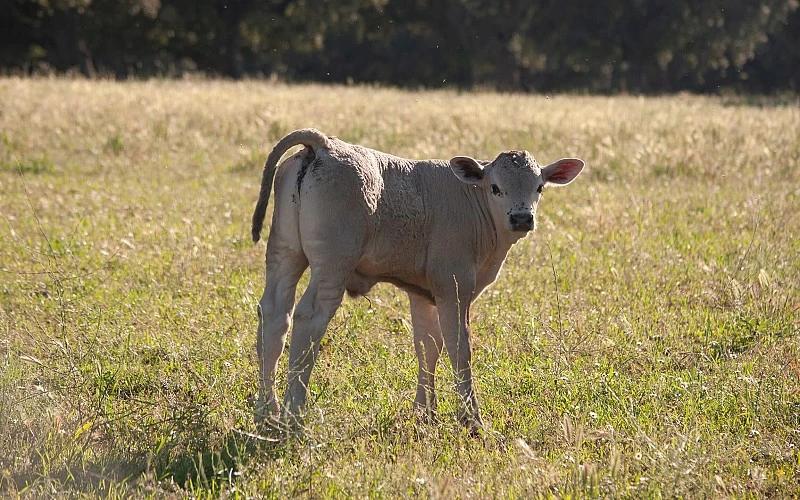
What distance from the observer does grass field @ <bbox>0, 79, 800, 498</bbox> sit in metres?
5.52

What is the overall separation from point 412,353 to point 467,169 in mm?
1775

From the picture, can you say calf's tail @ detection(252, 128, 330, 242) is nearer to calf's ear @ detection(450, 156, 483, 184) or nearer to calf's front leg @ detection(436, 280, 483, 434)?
calf's ear @ detection(450, 156, 483, 184)

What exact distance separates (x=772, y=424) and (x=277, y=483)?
10.5 feet

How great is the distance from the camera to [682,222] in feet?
43.6

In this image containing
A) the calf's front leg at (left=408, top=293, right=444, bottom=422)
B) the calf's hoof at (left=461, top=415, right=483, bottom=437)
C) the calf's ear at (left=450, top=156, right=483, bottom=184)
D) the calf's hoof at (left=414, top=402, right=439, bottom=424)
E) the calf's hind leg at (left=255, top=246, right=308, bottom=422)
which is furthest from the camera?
the calf's front leg at (left=408, top=293, right=444, bottom=422)

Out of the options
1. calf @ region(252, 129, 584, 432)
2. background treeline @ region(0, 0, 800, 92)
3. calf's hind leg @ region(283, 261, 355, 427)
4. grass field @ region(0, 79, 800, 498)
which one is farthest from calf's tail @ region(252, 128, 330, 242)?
background treeline @ region(0, 0, 800, 92)

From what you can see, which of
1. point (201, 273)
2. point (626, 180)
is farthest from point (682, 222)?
point (201, 273)

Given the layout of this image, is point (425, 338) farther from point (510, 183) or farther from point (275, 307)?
point (510, 183)

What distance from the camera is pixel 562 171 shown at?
23.4 ft

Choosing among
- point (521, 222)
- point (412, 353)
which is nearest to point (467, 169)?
point (521, 222)

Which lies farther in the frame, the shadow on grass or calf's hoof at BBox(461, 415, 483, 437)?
calf's hoof at BBox(461, 415, 483, 437)

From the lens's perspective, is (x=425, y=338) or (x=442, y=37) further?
(x=442, y=37)

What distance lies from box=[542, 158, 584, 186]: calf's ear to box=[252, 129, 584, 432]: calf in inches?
0.7

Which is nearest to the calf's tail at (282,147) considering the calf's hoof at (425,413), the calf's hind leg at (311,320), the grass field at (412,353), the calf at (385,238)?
the calf at (385,238)
